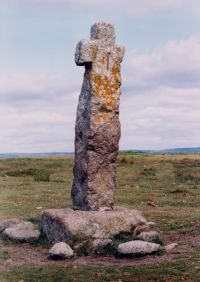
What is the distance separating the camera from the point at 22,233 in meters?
Result: 16.7

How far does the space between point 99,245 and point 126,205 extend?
8.85 m

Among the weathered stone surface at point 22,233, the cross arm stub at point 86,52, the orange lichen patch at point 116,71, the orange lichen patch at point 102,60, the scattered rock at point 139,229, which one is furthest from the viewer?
the orange lichen patch at point 116,71

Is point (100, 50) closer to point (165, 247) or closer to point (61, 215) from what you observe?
point (61, 215)

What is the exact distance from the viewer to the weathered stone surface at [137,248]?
562 inches

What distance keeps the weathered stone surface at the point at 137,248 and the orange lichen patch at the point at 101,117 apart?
426cm

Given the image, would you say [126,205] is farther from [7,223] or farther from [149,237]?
[149,237]

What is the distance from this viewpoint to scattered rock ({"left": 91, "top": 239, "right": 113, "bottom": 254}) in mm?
14859

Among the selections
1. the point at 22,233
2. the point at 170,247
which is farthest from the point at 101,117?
the point at 170,247

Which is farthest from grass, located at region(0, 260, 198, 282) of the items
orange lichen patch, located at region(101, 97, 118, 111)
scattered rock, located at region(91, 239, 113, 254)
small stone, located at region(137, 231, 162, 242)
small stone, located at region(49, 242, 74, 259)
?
orange lichen patch, located at region(101, 97, 118, 111)

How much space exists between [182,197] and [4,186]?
10.0 m

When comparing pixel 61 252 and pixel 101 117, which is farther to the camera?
pixel 101 117

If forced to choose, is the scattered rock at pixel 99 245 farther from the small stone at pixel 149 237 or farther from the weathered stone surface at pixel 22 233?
the weathered stone surface at pixel 22 233

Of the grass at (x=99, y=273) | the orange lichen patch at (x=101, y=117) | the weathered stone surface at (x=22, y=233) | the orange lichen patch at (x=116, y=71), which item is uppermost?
the orange lichen patch at (x=116, y=71)

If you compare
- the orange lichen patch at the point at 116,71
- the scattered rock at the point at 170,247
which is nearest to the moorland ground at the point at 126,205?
the scattered rock at the point at 170,247
